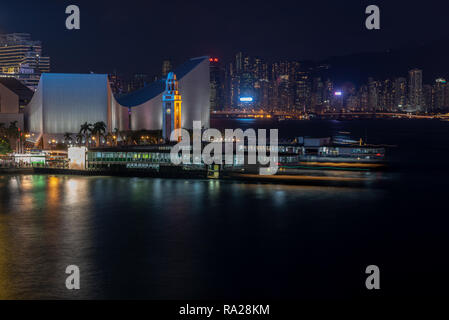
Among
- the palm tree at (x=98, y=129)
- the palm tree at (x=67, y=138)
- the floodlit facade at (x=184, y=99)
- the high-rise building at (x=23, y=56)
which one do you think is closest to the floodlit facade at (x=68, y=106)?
the palm tree at (x=67, y=138)

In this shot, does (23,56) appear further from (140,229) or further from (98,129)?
(140,229)

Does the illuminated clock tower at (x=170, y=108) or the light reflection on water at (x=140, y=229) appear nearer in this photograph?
the light reflection on water at (x=140, y=229)

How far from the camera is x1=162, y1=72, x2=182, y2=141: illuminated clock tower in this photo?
68125 mm

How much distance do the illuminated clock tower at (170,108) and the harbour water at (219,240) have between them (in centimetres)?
2897

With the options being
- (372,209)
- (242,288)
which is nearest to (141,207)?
(372,209)

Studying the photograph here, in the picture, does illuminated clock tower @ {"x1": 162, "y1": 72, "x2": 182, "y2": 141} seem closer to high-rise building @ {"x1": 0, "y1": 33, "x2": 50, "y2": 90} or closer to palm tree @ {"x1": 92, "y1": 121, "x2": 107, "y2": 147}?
palm tree @ {"x1": 92, "y1": 121, "x2": 107, "y2": 147}

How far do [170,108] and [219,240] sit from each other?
1796 inches

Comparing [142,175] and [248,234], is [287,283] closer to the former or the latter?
[248,234]

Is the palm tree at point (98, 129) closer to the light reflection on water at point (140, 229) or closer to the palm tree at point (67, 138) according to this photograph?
the palm tree at point (67, 138)

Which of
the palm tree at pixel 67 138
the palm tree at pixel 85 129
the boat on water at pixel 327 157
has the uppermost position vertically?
the palm tree at pixel 85 129

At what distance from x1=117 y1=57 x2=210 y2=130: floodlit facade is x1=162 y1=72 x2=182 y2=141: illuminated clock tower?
9.60 feet

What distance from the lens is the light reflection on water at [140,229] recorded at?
18406mm

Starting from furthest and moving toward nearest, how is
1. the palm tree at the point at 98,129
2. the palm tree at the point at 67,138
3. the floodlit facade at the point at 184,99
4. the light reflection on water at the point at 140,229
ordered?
the floodlit facade at the point at 184,99
the palm tree at the point at 67,138
the palm tree at the point at 98,129
the light reflection on water at the point at 140,229
